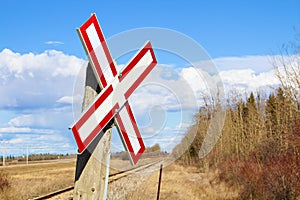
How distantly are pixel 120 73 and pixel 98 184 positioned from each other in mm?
680

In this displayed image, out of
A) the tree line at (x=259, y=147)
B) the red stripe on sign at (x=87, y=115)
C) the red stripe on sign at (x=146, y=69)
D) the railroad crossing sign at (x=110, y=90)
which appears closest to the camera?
the red stripe on sign at (x=87, y=115)

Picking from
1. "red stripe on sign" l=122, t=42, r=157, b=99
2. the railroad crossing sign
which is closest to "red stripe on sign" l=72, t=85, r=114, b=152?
the railroad crossing sign

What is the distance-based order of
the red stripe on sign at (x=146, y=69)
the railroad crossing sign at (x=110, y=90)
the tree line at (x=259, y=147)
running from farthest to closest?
the tree line at (x=259, y=147)
the red stripe on sign at (x=146, y=69)
the railroad crossing sign at (x=110, y=90)

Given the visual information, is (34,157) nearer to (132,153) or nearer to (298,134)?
(298,134)

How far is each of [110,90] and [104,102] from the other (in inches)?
3.4

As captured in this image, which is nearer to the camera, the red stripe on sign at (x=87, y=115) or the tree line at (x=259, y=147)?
the red stripe on sign at (x=87, y=115)

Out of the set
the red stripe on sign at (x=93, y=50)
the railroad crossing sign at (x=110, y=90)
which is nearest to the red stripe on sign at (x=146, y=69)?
the railroad crossing sign at (x=110, y=90)

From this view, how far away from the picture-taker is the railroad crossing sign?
2.22m

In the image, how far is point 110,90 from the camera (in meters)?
2.34

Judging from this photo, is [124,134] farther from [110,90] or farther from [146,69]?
[146,69]

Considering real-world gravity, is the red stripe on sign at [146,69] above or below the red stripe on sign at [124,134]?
above

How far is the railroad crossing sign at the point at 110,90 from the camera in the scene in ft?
7.27

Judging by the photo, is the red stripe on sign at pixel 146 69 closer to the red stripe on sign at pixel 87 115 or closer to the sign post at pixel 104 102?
the sign post at pixel 104 102

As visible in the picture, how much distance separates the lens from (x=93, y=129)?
224 centimetres
